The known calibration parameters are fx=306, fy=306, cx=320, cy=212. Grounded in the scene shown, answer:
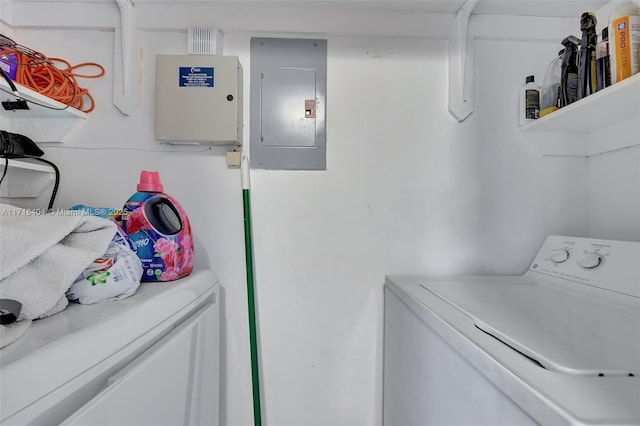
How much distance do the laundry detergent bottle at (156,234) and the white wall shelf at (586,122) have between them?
4.66ft

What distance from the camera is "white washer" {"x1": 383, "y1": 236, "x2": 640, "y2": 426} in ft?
1.55

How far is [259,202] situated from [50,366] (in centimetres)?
93

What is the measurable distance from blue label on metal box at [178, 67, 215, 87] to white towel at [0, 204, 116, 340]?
72 cm

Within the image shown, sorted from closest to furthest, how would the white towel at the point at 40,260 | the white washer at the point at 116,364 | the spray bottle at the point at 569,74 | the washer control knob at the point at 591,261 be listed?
the white washer at the point at 116,364 < the white towel at the point at 40,260 < the washer control knob at the point at 591,261 < the spray bottle at the point at 569,74

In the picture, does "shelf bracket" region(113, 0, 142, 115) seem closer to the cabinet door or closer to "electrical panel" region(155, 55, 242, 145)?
"electrical panel" region(155, 55, 242, 145)

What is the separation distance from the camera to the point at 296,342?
1343 mm

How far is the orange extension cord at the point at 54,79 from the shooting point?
112 cm

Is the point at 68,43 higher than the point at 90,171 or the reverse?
higher

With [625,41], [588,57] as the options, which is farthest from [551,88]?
[625,41]

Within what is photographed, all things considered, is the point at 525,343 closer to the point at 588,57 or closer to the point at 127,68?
the point at 588,57

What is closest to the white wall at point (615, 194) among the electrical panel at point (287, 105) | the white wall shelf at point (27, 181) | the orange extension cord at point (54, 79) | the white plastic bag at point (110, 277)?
the electrical panel at point (287, 105)

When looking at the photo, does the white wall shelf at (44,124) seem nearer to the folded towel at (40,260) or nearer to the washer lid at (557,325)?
the folded towel at (40,260)

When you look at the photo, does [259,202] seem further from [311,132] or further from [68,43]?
[68,43]

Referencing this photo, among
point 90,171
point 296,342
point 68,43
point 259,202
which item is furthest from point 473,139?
point 68,43
